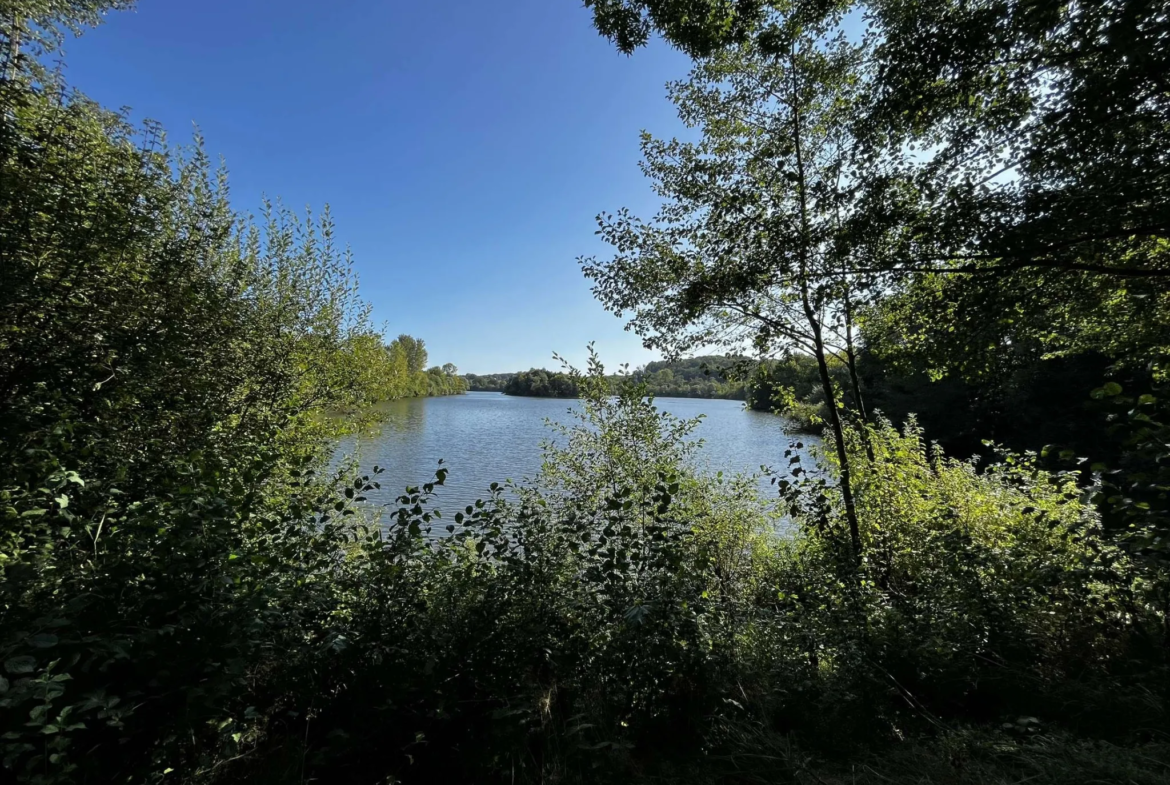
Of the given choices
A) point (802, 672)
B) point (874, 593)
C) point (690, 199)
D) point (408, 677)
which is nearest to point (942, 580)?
point (874, 593)

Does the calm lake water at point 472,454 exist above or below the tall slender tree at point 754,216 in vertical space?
below

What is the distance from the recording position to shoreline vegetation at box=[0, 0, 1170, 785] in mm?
2375

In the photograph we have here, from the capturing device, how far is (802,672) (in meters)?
3.38

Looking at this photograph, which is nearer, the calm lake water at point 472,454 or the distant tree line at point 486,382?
the calm lake water at point 472,454

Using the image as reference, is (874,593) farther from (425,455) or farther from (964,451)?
(964,451)

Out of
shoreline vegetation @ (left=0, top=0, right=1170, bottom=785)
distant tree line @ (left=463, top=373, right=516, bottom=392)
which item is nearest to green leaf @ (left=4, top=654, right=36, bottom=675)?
shoreline vegetation @ (left=0, top=0, right=1170, bottom=785)

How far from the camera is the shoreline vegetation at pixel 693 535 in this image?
238 centimetres

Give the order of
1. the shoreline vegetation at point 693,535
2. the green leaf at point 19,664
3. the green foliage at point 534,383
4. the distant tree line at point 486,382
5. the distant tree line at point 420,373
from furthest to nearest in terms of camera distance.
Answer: the distant tree line at point 486,382
the distant tree line at point 420,373
the green foliage at point 534,383
the shoreline vegetation at point 693,535
the green leaf at point 19,664

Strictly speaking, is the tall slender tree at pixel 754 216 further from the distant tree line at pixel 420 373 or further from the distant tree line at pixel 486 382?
the distant tree line at pixel 486 382

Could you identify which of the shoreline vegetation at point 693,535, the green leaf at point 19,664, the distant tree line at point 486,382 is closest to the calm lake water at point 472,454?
the shoreline vegetation at point 693,535

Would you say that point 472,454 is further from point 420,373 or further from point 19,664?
point 420,373

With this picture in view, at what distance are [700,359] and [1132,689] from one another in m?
5.01

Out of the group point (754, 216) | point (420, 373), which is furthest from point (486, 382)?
point (754, 216)

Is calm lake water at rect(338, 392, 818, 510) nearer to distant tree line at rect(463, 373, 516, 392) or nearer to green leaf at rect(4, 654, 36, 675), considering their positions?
green leaf at rect(4, 654, 36, 675)
